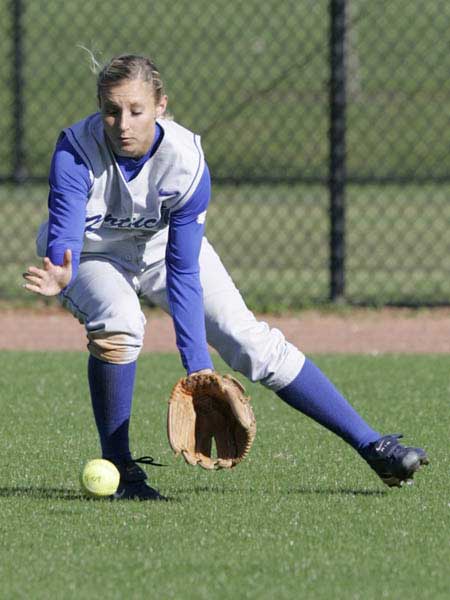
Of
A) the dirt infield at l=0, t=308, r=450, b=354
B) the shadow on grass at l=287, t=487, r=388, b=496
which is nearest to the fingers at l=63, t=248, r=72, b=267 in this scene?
the shadow on grass at l=287, t=487, r=388, b=496

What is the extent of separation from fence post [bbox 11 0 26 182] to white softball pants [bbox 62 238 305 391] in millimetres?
5037

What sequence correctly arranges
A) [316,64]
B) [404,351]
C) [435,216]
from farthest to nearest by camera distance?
1. [316,64]
2. [435,216]
3. [404,351]

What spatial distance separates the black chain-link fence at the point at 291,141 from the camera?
928cm

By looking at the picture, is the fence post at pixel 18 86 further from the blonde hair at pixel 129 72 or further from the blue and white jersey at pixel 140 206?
the blonde hair at pixel 129 72

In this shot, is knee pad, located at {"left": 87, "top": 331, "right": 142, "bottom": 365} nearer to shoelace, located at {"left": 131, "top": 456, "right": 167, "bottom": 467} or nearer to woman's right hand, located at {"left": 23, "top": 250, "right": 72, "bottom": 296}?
woman's right hand, located at {"left": 23, "top": 250, "right": 72, "bottom": 296}

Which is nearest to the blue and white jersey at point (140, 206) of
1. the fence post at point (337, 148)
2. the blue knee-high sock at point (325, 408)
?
the blue knee-high sock at point (325, 408)

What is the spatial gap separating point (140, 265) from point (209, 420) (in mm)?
575

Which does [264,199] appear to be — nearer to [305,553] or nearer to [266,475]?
[266,475]

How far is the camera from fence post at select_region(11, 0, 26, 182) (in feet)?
31.2

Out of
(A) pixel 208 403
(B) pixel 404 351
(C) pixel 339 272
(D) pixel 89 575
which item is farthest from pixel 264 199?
(D) pixel 89 575

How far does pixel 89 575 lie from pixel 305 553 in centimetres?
61

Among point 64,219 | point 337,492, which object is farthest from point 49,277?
point 337,492

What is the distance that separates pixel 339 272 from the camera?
905cm

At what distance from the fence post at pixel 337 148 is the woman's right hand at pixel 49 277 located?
16.7ft
